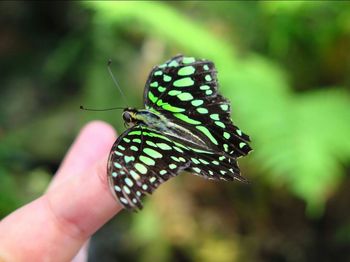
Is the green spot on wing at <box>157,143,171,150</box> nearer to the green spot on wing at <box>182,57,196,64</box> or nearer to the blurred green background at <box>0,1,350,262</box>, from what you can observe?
the green spot on wing at <box>182,57,196,64</box>

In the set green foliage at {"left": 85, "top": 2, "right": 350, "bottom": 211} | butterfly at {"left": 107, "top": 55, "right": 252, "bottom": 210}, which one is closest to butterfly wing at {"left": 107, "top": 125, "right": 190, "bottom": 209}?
butterfly at {"left": 107, "top": 55, "right": 252, "bottom": 210}

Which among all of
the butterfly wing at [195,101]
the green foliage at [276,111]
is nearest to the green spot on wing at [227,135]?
the butterfly wing at [195,101]

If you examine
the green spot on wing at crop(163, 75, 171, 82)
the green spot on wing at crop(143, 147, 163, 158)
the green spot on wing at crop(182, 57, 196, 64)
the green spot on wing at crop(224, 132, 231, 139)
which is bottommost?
the green spot on wing at crop(143, 147, 163, 158)

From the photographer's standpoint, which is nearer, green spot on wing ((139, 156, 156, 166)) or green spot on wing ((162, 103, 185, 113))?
green spot on wing ((139, 156, 156, 166))

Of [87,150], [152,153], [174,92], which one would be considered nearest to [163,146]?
[152,153]

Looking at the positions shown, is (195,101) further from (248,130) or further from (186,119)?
(248,130)

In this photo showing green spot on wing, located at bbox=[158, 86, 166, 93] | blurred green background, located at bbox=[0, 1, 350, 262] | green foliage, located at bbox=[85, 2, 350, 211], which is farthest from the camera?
blurred green background, located at bbox=[0, 1, 350, 262]
